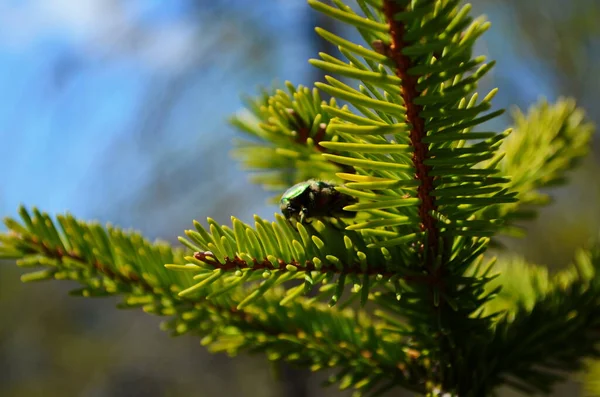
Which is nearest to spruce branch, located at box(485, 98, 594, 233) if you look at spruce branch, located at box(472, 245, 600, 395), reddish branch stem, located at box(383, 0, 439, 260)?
spruce branch, located at box(472, 245, 600, 395)

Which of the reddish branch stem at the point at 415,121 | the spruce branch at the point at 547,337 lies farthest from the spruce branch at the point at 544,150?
the reddish branch stem at the point at 415,121

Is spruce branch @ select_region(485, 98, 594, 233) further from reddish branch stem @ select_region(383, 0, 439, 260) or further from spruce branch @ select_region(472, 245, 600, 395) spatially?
reddish branch stem @ select_region(383, 0, 439, 260)

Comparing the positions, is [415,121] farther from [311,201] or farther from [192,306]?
[192,306]

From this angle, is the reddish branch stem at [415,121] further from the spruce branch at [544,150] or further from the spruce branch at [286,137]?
the spruce branch at [544,150]

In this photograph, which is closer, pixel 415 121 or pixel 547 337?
pixel 415 121

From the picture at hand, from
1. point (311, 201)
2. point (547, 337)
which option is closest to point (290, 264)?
point (311, 201)
